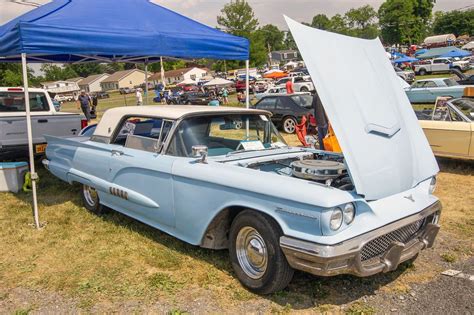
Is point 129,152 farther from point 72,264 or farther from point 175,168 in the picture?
point 72,264

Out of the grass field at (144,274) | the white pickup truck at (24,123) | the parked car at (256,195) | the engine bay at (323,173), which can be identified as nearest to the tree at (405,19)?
the white pickup truck at (24,123)

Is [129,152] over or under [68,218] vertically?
over

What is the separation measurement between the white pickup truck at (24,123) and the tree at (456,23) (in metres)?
113

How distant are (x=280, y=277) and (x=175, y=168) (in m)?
1.43

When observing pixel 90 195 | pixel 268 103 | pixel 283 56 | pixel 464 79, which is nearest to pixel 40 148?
pixel 90 195

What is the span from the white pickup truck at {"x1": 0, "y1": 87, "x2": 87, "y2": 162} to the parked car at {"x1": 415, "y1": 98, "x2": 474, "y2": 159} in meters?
6.75

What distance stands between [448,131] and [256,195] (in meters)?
5.68

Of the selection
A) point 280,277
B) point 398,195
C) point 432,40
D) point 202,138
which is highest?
point 432,40

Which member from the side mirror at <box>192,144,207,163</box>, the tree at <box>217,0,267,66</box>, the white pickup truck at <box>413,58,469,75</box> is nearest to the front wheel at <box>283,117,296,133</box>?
the side mirror at <box>192,144,207,163</box>

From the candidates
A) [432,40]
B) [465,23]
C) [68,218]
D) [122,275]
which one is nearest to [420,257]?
[122,275]

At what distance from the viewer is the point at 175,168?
402cm

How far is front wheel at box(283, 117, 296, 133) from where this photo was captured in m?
13.4

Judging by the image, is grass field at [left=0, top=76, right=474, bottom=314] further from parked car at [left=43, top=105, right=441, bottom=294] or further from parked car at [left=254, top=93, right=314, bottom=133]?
parked car at [left=254, top=93, right=314, bottom=133]

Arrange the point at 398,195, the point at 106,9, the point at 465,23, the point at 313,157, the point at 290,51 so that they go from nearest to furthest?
the point at 398,195 < the point at 313,157 < the point at 106,9 < the point at 465,23 < the point at 290,51
